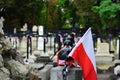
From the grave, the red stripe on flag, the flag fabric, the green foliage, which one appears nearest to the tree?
the green foliage

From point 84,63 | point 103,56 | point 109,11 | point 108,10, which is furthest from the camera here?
point 103,56

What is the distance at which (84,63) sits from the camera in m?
9.41

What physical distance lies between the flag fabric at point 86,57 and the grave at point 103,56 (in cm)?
2464

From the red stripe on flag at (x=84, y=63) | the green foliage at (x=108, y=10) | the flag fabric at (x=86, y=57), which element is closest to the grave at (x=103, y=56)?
the green foliage at (x=108, y=10)

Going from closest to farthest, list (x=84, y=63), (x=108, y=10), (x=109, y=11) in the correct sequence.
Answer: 1. (x=84, y=63)
2. (x=108, y=10)
3. (x=109, y=11)

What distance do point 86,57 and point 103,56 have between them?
2680 cm

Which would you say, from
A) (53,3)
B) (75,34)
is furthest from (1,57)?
(53,3)

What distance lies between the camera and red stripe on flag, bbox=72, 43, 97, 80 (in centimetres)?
919

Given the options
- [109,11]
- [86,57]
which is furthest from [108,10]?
[86,57]

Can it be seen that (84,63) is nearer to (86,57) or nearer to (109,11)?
(86,57)

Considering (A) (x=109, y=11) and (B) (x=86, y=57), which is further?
(A) (x=109, y=11)

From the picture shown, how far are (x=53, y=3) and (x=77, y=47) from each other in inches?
2418

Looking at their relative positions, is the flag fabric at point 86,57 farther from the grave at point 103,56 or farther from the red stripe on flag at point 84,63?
the grave at point 103,56

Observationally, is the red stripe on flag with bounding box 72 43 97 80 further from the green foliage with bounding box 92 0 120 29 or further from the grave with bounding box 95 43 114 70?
the grave with bounding box 95 43 114 70
